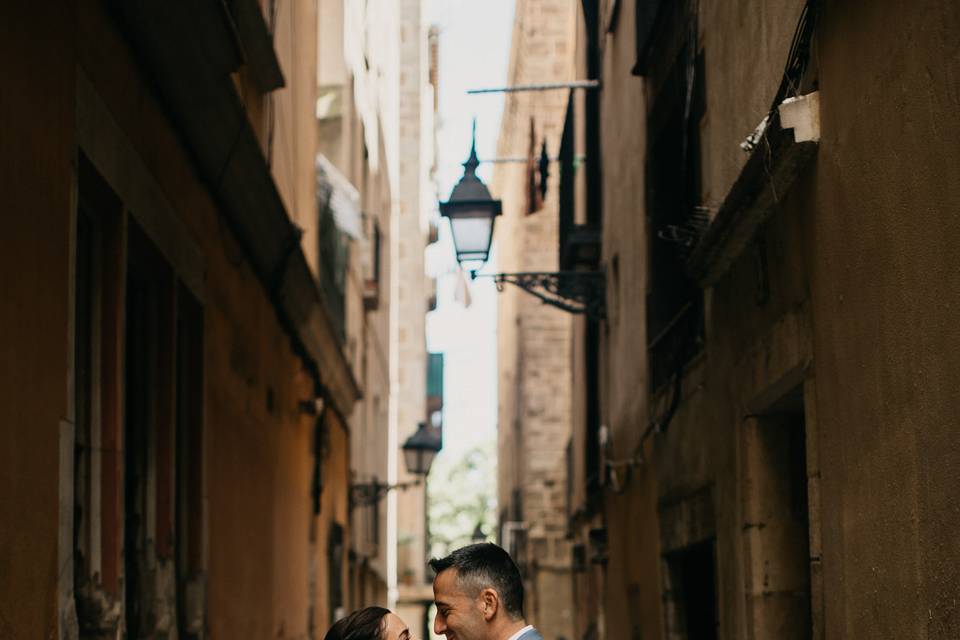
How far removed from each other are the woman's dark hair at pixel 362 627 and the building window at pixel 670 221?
498 centimetres

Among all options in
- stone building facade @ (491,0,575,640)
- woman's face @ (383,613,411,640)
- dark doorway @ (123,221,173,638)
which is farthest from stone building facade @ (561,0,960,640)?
stone building facade @ (491,0,575,640)

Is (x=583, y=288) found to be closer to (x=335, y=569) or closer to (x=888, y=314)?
(x=335, y=569)

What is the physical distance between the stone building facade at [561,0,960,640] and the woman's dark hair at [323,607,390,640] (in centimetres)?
144

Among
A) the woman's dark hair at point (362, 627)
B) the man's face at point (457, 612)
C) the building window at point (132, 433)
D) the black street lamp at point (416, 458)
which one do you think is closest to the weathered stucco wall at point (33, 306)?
the building window at point (132, 433)

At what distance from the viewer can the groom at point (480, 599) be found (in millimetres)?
4516

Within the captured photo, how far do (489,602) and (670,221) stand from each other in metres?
6.41

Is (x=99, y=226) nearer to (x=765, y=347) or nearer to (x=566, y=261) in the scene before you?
(x=765, y=347)

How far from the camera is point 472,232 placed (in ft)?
42.4

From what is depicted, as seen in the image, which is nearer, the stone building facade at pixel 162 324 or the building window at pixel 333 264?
the stone building facade at pixel 162 324

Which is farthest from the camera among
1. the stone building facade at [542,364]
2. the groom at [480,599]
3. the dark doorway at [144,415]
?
the stone building facade at [542,364]

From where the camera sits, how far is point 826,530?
5738mm

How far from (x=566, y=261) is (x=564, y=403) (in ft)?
43.4

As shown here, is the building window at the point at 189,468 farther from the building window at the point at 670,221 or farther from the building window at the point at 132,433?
the building window at the point at 670,221

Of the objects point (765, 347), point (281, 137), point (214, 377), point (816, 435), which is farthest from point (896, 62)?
point (281, 137)
